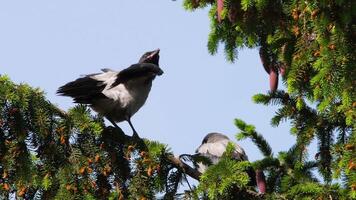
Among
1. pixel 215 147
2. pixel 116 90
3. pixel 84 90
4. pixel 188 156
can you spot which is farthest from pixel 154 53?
pixel 188 156

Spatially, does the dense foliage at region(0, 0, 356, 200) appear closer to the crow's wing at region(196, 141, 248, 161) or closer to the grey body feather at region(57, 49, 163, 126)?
the grey body feather at region(57, 49, 163, 126)

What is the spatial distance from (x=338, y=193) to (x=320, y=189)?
10cm

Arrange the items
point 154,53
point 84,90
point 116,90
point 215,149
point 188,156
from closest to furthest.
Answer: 1. point 188,156
2. point 84,90
3. point 116,90
4. point 154,53
5. point 215,149

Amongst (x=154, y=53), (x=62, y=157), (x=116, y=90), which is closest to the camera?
(x=62, y=157)

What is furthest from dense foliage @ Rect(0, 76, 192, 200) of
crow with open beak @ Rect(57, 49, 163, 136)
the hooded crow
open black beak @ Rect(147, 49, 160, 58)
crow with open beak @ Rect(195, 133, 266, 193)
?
open black beak @ Rect(147, 49, 160, 58)

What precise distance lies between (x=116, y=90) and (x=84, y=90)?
0.52 m

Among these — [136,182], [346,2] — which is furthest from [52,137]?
[346,2]

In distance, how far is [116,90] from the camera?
242 inches

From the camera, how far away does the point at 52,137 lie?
4262mm

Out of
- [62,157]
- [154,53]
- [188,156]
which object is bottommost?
[62,157]

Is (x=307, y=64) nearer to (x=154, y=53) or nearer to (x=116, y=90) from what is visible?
(x=116, y=90)

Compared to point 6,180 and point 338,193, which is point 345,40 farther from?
point 6,180

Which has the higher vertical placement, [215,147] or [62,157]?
[215,147]

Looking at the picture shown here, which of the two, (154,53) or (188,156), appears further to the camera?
(154,53)
